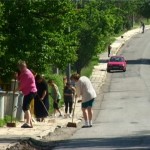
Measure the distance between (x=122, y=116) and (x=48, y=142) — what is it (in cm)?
1133

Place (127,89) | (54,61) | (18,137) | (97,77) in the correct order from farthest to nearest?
(97,77) → (127,89) → (54,61) → (18,137)

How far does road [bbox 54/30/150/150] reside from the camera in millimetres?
15691

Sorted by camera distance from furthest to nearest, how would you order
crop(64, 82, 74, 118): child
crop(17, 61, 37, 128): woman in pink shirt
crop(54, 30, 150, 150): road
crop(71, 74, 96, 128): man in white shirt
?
crop(64, 82, 74, 118): child
crop(71, 74, 96, 128): man in white shirt
crop(17, 61, 37, 128): woman in pink shirt
crop(54, 30, 150, 150): road

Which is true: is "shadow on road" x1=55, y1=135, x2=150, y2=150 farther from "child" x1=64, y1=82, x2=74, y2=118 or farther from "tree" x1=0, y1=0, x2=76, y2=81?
"child" x1=64, y1=82, x2=74, y2=118

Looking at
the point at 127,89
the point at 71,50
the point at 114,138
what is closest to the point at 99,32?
the point at 127,89

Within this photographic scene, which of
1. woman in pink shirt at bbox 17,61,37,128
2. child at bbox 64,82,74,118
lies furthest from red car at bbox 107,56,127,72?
woman in pink shirt at bbox 17,61,37,128

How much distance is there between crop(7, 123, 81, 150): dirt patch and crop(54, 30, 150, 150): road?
26cm

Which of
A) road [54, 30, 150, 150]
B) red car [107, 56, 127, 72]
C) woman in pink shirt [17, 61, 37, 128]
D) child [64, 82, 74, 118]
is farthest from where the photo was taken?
red car [107, 56, 127, 72]

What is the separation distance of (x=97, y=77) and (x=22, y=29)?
3516cm

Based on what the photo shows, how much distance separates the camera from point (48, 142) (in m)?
16.5

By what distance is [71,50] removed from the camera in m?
29.4

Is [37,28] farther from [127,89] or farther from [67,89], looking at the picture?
[127,89]

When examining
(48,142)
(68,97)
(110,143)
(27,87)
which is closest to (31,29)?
(68,97)

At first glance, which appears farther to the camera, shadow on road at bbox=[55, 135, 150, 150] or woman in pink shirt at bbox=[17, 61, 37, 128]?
woman in pink shirt at bbox=[17, 61, 37, 128]
